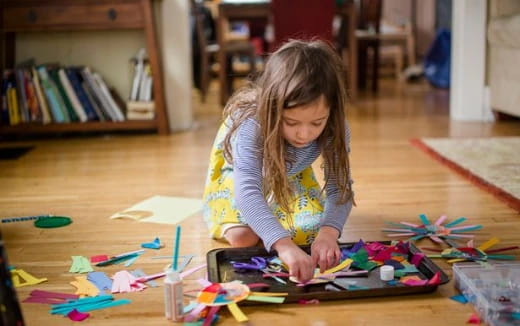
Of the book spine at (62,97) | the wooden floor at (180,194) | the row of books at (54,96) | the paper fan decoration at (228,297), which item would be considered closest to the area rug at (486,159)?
the wooden floor at (180,194)

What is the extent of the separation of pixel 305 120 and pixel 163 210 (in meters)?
0.92

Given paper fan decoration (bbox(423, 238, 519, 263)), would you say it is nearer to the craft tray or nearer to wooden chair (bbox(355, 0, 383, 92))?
the craft tray

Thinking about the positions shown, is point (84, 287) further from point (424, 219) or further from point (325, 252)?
point (424, 219)

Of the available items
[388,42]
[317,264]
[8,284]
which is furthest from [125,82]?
[388,42]

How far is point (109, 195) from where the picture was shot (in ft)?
8.14

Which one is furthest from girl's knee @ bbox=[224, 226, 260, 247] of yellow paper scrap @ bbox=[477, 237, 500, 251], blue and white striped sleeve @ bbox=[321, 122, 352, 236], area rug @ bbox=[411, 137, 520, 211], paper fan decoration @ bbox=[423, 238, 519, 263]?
area rug @ bbox=[411, 137, 520, 211]

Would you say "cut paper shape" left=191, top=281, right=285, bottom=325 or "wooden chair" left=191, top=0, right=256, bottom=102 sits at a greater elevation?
"wooden chair" left=191, top=0, right=256, bottom=102

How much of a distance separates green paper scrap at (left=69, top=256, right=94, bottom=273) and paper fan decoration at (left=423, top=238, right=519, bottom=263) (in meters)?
0.84

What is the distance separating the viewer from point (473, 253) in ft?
5.62

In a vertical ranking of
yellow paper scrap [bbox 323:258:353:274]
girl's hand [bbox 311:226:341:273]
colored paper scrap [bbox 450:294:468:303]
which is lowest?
colored paper scrap [bbox 450:294:468:303]

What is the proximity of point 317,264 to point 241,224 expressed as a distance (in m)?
0.32

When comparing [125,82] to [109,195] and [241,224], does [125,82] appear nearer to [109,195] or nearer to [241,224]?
[109,195]

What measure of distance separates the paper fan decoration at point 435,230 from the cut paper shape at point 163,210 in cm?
64

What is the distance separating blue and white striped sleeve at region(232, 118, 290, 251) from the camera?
1.52 metres
